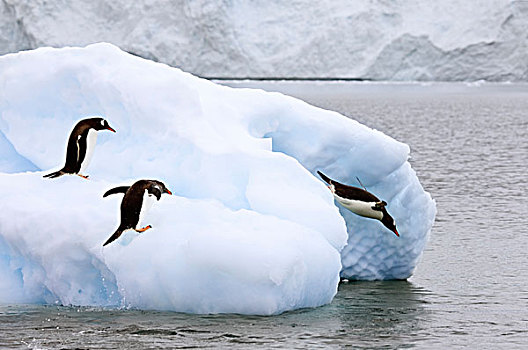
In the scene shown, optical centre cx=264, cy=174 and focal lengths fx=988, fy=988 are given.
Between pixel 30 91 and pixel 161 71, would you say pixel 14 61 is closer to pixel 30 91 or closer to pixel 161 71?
pixel 30 91

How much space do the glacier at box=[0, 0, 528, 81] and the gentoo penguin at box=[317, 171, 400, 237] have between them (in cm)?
3515

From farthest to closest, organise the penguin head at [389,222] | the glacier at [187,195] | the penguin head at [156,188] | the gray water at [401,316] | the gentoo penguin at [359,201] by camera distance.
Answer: the penguin head at [389,222] → the gentoo penguin at [359,201] → the penguin head at [156,188] → the glacier at [187,195] → the gray water at [401,316]

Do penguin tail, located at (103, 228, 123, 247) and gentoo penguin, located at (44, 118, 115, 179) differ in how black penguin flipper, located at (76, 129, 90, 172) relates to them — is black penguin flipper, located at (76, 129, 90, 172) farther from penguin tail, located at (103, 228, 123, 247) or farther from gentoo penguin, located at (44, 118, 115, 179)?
penguin tail, located at (103, 228, 123, 247)

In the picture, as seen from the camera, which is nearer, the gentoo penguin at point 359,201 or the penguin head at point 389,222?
the gentoo penguin at point 359,201

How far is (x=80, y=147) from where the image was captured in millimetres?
6902

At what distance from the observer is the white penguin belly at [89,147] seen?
22.7 feet

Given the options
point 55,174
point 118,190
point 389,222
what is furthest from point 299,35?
point 118,190

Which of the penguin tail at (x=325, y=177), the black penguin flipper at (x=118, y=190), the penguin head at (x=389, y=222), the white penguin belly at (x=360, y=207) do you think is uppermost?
the penguin tail at (x=325, y=177)

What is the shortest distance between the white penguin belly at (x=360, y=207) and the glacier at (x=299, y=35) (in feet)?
115

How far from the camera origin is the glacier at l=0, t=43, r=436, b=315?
6199 millimetres

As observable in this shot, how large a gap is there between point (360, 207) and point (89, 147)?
2.02 m

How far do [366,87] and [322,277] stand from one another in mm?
57089

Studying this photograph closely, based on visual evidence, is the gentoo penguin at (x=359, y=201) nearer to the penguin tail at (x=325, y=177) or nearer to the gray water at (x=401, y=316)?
the penguin tail at (x=325, y=177)

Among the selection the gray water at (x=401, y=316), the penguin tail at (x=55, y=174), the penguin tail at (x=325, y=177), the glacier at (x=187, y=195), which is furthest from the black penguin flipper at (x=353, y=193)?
the penguin tail at (x=55, y=174)
